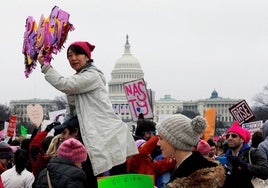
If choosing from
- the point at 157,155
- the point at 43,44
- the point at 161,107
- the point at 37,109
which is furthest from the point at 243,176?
the point at 161,107

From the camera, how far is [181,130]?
4.92m

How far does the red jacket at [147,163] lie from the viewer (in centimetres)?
650

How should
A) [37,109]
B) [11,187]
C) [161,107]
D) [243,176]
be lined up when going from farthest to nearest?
1. [161,107]
2. [37,109]
3. [11,187]
4. [243,176]

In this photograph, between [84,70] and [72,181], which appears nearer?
[72,181]

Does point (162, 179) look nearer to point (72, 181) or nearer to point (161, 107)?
point (72, 181)

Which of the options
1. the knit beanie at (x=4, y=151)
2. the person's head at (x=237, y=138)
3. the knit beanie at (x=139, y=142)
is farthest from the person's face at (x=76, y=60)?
the knit beanie at (x=4, y=151)

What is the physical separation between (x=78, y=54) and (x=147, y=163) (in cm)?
120

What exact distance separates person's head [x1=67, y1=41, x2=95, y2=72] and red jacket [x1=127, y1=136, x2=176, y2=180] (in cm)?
95

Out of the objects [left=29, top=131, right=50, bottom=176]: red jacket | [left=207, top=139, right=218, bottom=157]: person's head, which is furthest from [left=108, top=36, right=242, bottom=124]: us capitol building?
[left=29, top=131, right=50, bottom=176]: red jacket

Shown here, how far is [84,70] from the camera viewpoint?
6098 mm

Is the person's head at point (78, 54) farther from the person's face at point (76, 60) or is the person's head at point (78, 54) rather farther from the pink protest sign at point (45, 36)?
the pink protest sign at point (45, 36)

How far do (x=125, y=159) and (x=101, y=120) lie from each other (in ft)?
1.29

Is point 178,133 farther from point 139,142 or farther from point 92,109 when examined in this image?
point 139,142

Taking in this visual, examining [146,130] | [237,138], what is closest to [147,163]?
[146,130]
